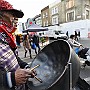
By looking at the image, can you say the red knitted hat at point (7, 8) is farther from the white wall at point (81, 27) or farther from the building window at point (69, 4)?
the building window at point (69, 4)

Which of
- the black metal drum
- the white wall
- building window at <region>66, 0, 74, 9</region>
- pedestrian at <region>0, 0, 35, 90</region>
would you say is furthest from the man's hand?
building window at <region>66, 0, 74, 9</region>

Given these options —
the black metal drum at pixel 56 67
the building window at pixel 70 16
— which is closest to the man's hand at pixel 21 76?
the black metal drum at pixel 56 67

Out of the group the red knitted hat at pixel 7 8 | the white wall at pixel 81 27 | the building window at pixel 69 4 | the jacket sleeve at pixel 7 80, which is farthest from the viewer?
the building window at pixel 69 4

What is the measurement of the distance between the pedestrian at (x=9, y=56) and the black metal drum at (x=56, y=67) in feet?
0.60

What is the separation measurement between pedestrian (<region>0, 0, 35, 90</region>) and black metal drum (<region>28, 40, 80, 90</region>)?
18 cm

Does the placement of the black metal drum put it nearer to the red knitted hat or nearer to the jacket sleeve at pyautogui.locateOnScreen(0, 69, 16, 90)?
the jacket sleeve at pyautogui.locateOnScreen(0, 69, 16, 90)

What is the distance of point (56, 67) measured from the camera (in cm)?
192

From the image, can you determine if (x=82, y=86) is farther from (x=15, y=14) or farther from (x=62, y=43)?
(x=15, y=14)

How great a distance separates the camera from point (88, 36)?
30.8 metres

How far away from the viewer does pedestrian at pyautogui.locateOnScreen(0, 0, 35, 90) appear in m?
1.46

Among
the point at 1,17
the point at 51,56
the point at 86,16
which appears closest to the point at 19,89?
the point at 51,56

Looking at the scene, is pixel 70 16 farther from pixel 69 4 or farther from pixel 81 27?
pixel 81 27

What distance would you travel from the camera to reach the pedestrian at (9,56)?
4.77 feet

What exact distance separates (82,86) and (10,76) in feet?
3.86
